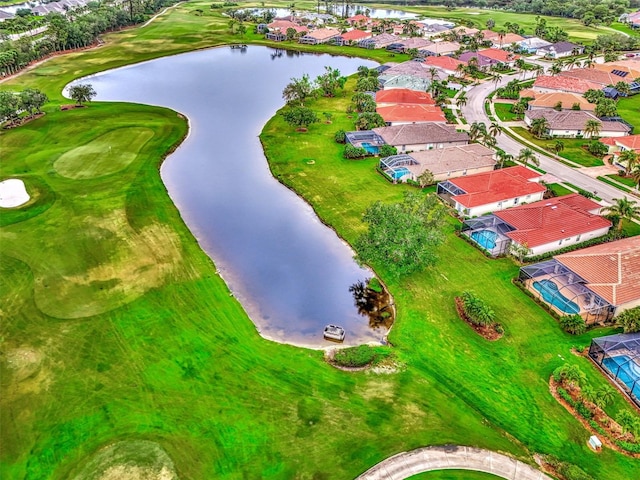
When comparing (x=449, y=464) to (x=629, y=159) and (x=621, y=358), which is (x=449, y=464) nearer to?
(x=621, y=358)

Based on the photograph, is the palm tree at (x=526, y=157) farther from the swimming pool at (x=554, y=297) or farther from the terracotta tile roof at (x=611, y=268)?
the swimming pool at (x=554, y=297)

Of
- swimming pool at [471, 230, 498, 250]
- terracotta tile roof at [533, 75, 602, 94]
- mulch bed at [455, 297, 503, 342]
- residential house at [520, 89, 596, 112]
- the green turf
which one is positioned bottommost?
the green turf

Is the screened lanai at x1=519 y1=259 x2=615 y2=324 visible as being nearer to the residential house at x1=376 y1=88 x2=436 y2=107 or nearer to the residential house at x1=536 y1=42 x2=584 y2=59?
the residential house at x1=376 y1=88 x2=436 y2=107

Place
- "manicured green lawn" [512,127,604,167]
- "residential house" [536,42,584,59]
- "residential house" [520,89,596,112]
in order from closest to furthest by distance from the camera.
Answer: "manicured green lawn" [512,127,604,167] → "residential house" [520,89,596,112] → "residential house" [536,42,584,59]

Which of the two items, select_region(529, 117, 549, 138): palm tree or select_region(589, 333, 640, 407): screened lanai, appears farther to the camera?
select_region(529, 117, 549, 138): palm tree

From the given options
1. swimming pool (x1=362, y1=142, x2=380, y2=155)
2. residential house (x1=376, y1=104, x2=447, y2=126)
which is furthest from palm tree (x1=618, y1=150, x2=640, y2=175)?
swimming pool (x1=362, y1=142, x2=380, y2=155)

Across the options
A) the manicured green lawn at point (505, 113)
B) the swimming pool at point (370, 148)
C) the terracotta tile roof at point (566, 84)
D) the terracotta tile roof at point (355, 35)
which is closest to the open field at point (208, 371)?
the swimming pool at point (370, 148)

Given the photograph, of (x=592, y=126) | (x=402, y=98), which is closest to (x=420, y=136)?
(x=402, y=98)
